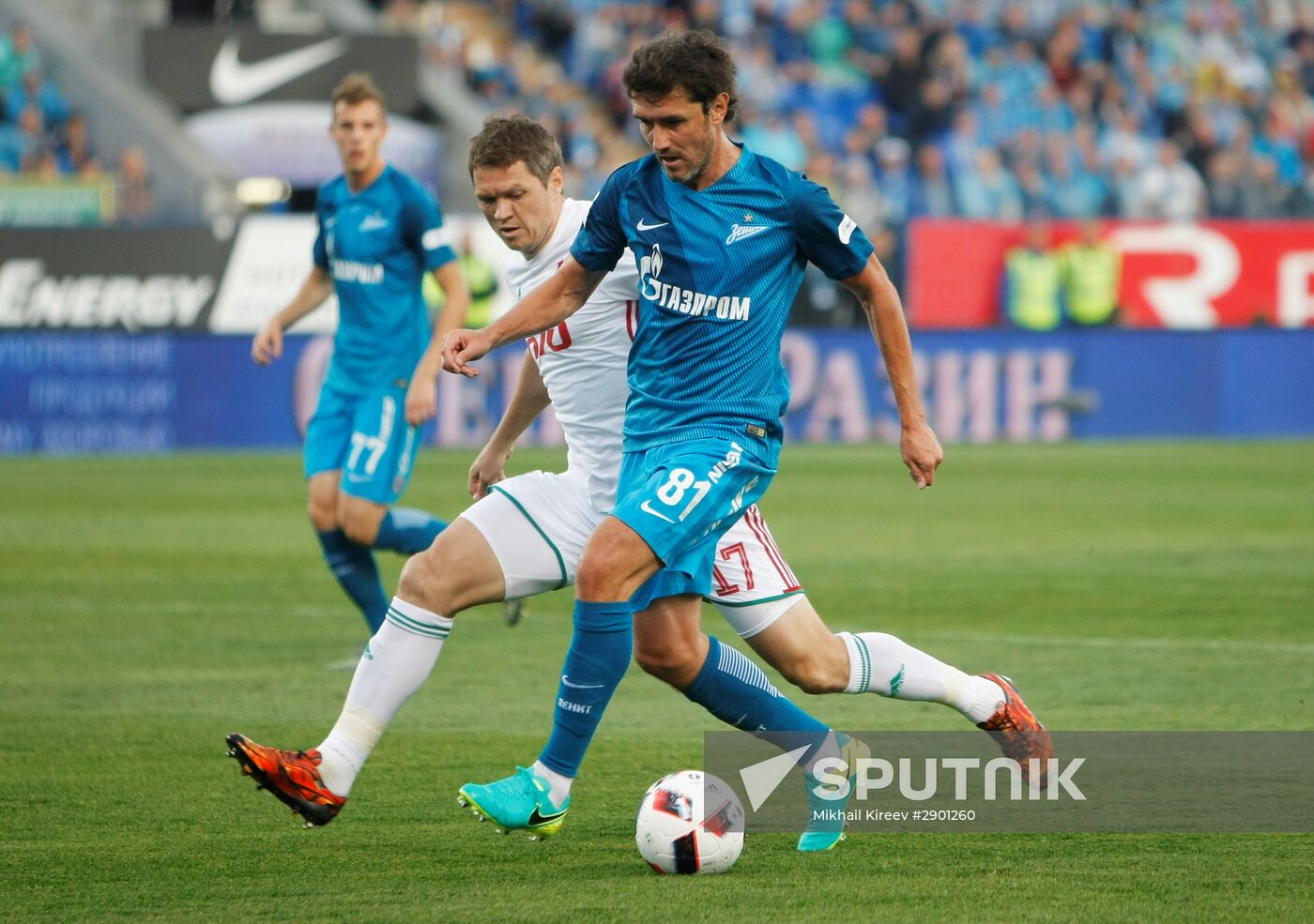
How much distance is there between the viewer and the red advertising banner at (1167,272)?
22016 millimetres

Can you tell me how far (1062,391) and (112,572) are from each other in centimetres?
1239

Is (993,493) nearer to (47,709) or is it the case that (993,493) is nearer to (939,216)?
(939,216)

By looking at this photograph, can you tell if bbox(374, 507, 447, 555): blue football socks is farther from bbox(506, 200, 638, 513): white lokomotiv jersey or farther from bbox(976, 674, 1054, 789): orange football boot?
bbox(976, 674, 1054, 789): orange football boot

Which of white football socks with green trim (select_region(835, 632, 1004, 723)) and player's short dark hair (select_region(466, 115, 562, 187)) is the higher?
player's short dark hair (select_region(466, 115, 562, 187))

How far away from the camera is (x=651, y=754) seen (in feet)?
21.0

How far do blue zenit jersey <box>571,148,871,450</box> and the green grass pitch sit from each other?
3.81 feet

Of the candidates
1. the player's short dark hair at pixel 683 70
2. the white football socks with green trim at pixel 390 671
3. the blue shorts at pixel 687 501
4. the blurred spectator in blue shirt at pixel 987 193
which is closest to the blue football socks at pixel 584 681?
the blue shorts at pixel 687 501

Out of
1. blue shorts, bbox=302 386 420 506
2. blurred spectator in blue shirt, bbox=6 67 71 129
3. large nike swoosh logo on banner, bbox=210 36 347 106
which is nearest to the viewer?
blue shorts, bbox=302 386 420 506

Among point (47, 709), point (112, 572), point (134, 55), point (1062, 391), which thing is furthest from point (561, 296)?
point (134, 55)

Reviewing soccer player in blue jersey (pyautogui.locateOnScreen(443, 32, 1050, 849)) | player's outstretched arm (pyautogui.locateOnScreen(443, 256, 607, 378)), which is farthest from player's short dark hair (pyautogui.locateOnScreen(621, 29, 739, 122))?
player's outstretched arm (pyautogui.locateOnScreen(443, 256, 607, 378))

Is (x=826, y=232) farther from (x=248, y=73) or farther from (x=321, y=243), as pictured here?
(x=248, y=73)

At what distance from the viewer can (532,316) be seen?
5273mm

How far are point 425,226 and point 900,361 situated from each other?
3.70m

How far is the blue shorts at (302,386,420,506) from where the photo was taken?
830 centimetres
